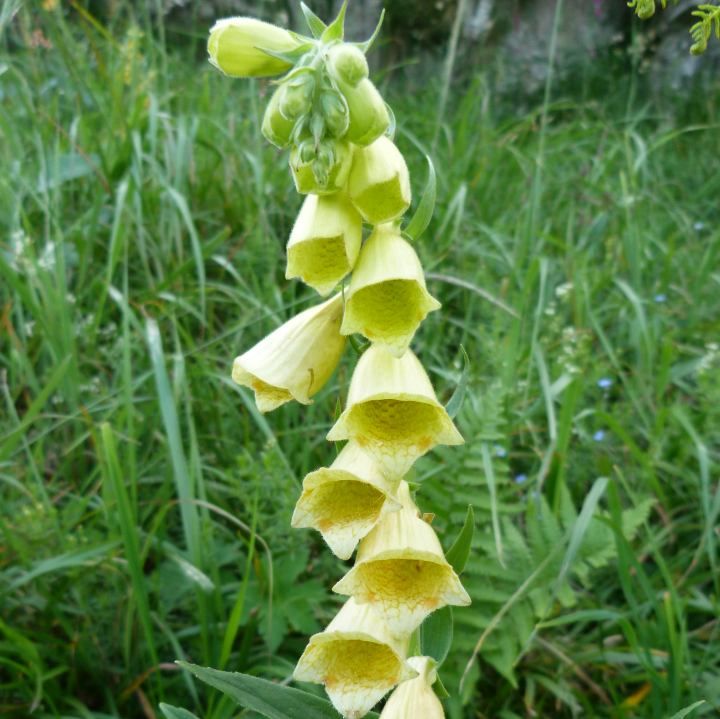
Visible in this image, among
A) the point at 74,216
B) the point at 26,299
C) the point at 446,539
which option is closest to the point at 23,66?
the point at 74,216

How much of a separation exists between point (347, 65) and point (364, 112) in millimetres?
49

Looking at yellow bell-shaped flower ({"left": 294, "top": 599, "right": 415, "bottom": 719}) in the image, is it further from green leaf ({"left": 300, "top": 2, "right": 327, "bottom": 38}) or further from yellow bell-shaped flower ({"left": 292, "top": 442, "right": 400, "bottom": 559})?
green leaf ({"left": 300, "top": 2, "right": 327, "bottom": 38})

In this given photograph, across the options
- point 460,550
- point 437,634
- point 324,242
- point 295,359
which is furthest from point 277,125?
point 437,634

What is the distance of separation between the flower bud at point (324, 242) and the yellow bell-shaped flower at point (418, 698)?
47cm

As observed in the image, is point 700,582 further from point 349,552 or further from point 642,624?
point 349,552

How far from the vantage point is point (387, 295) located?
3.40 feet

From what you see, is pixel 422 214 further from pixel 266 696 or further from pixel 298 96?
pixel 266 696

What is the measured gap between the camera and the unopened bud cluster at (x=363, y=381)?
0.97m

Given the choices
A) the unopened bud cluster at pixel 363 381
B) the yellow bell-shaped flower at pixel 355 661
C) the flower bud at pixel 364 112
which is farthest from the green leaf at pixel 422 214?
the yellow bell-shaped flower at pixel 355 661

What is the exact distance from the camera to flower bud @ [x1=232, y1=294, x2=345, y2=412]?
3.61 feet

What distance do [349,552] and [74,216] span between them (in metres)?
1.85

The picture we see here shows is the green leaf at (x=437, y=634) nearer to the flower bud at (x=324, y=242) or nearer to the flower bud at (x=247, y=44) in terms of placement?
the flower bud at (x=324, y=242)

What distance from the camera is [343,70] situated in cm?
89

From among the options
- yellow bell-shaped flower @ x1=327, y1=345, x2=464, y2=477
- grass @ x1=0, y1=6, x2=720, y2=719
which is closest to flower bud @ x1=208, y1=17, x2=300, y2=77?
yellow bell-shaped flower @ x1=327, y1=345, x2=464, y2=477
